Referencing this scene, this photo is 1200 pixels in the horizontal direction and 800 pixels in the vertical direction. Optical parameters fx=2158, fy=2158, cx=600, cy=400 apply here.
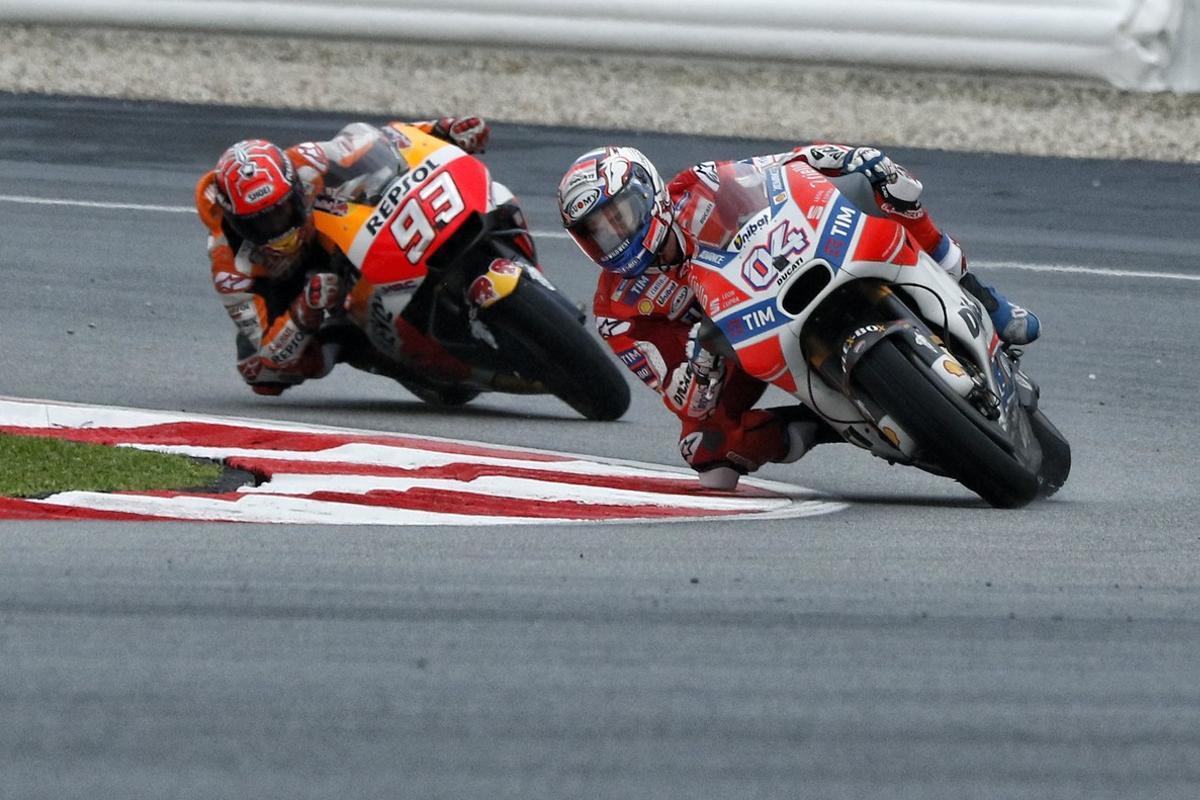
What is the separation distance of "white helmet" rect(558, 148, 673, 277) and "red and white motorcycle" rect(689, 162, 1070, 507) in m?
0.21

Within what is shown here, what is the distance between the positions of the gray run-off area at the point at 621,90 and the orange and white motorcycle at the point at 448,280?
5014mm

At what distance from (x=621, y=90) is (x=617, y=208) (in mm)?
7549

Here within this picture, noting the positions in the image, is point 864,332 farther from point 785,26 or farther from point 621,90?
point 621,90

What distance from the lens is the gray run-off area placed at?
12859mm

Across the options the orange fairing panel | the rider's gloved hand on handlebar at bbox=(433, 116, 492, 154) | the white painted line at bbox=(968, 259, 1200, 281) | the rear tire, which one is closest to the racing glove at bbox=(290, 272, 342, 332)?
the orange fairing panel

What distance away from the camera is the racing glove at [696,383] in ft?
20.4

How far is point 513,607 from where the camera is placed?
13.7ft

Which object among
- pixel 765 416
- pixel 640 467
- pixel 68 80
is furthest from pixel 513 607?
pixel 68 80

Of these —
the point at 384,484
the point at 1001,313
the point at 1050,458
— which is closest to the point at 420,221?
the point at 384,484

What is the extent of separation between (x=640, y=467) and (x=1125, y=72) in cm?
663

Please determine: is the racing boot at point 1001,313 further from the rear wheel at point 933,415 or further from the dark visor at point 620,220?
the dark visor at point 620,220

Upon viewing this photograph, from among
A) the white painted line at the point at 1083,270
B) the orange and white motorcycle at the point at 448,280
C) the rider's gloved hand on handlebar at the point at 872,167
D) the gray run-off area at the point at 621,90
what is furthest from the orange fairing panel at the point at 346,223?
the gray run-off area at the point at 621,90

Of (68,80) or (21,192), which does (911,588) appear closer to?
(21,192)

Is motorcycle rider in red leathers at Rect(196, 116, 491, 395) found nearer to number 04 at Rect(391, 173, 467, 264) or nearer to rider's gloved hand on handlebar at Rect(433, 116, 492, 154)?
rider's gloved hand on handlebar at Rect(433, 116, 492, 154)
